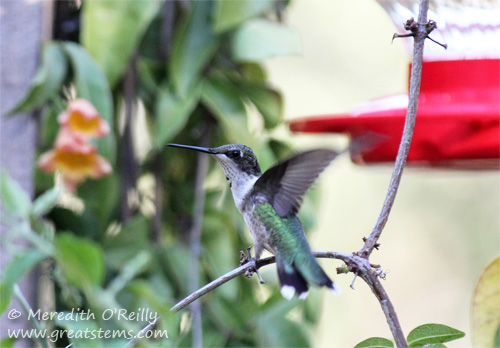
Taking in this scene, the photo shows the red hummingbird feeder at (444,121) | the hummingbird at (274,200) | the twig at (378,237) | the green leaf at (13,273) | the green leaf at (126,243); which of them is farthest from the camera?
the green leaf at (126,243)

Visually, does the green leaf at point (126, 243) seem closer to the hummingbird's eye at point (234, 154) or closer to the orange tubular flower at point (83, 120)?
the orange tubular flower at point (83, 120)

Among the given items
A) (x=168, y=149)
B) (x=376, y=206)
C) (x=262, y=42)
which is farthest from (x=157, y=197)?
(x=376, y=206)

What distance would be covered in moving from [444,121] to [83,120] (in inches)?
30.4

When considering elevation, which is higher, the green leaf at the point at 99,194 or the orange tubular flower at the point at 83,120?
the orange tubular flower at the point at 83,120

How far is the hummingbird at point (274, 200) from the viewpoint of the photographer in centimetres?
102

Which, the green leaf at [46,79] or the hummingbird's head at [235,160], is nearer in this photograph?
the hummingbird's head at [235,160]

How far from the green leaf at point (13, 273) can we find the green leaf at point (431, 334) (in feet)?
1.47

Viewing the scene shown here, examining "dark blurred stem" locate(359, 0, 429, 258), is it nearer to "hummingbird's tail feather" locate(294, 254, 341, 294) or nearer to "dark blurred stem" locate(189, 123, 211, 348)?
"hummingbird's tail feather" locate(294, 254, 341, 294)

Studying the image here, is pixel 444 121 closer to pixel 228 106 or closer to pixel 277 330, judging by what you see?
pixel 228 106

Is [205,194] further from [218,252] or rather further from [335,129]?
[335,129]

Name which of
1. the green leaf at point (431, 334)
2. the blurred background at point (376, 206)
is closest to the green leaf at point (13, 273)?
the green leaf at point (431, 334)

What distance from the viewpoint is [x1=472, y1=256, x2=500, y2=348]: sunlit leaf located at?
875 mm

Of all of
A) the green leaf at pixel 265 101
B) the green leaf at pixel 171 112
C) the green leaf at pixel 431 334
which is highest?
the green leaf at pixel 265 101

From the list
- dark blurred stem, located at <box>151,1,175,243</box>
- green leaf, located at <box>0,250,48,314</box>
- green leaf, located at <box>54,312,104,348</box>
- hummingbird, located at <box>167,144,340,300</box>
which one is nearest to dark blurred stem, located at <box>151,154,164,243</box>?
dark blurred stem, located at <box>151,1,175,243</box>
